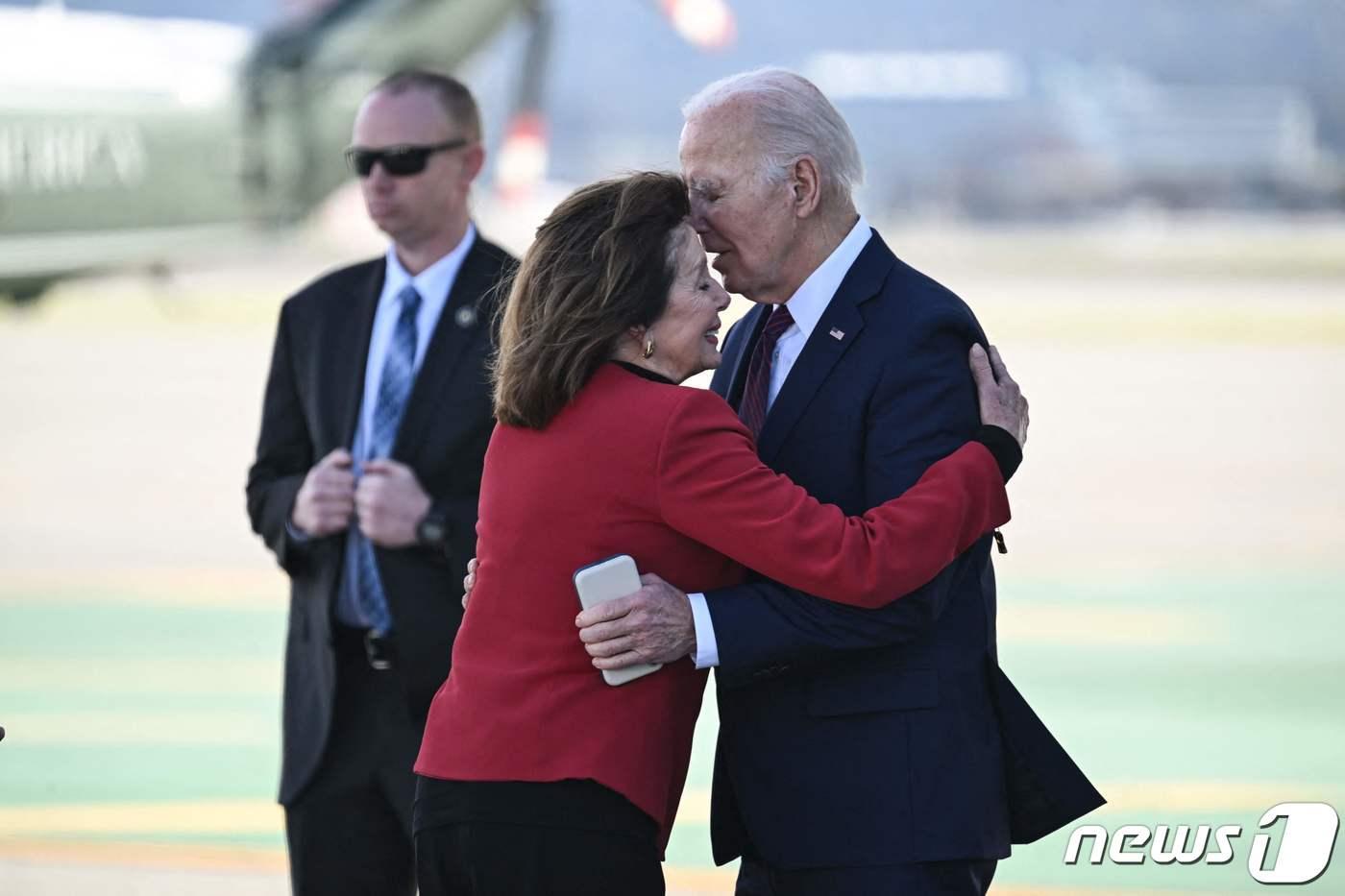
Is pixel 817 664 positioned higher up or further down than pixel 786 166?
further down

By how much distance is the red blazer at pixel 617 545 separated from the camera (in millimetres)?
1884

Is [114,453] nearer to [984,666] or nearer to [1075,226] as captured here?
[984,666]

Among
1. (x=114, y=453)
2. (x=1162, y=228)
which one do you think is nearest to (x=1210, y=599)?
(x=114, y=453)

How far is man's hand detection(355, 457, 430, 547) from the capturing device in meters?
2.79

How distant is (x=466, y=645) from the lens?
6.45ft

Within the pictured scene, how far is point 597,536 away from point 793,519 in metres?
0.21

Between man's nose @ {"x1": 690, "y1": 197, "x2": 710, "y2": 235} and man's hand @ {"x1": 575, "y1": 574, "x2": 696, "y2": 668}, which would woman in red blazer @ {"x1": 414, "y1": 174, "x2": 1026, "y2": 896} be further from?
man's nose @ {"x1": 690, "y1": 197, "x2": 710, "y2": 235}

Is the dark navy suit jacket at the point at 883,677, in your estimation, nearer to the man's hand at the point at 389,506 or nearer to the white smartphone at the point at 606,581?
the white smartphone at the point at 606,581

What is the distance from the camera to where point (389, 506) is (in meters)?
2.79

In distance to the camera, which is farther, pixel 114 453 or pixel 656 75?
pixel 656 75

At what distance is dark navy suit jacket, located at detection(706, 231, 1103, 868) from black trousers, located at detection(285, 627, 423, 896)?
2.81 ft

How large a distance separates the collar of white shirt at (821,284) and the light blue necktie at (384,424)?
3.18 feet

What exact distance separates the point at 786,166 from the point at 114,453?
12339mm

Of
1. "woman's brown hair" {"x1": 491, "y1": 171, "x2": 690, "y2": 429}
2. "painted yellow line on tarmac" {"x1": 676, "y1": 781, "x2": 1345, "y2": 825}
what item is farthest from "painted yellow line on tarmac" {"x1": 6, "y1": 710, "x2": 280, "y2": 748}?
"woman's brown hair" {"x1": 491, "y1": 171, "x2": 690, "y2": 429}
